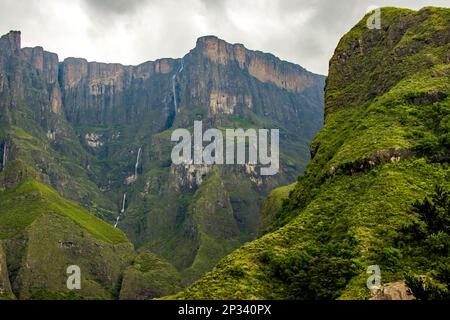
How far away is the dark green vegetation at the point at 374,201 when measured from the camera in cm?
5231

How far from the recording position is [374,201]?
2405 inches

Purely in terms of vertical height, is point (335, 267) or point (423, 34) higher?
point (423, 34)

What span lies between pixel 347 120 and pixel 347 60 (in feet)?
69.7

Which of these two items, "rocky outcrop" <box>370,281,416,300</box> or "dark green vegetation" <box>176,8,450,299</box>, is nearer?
"rocky outcrop" <box>370,281,416,300</box>

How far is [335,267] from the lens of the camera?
53.9 metres

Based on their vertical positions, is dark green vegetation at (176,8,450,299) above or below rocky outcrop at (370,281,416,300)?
above

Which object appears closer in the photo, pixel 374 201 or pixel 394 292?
pixel 394 292

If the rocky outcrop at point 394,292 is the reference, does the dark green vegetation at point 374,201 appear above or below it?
above

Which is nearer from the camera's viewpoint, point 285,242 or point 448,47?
point 285,242

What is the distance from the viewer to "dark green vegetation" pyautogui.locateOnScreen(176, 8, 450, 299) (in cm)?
5231

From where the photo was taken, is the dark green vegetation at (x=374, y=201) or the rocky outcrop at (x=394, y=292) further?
the dark green vegetation at (x=374, y=201)

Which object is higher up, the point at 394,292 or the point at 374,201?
the point at 374,201
